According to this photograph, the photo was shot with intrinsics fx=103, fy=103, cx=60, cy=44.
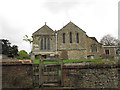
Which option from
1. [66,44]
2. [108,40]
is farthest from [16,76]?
[108,40]

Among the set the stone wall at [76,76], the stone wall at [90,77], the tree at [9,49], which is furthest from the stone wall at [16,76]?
the tree at [9,49]

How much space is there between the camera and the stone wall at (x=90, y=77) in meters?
5.91

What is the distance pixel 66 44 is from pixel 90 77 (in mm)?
21237

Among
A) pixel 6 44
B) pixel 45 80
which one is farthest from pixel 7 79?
pixel 6 44

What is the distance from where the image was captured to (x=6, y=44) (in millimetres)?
47906

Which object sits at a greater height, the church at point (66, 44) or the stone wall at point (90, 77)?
the church at point (66, 44)

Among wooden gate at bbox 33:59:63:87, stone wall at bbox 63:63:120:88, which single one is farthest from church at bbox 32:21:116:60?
stone wall at bbox 63:63:120:88

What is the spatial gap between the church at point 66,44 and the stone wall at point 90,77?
1998 cm

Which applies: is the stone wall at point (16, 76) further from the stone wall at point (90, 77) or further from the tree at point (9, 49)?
the tree at point (9, 49)

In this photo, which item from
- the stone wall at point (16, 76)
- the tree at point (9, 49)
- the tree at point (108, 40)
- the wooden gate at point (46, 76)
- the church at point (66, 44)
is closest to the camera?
the stone wall at point (16, 76)

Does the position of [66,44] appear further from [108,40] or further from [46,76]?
[108,40]

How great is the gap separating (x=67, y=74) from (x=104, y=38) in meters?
47.2

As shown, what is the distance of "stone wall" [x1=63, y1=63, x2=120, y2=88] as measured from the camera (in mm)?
5910

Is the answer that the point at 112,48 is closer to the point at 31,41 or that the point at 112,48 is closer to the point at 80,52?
the point at 80,52
